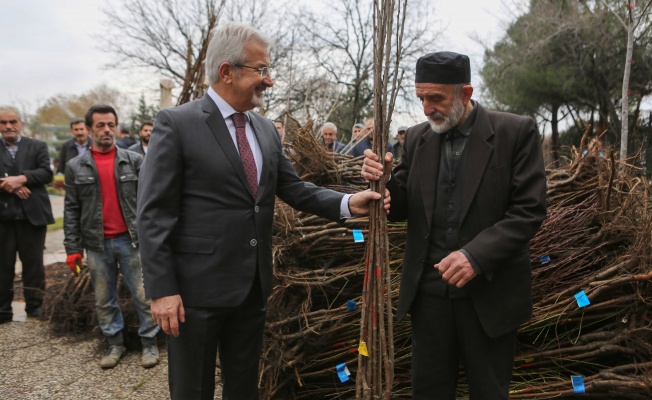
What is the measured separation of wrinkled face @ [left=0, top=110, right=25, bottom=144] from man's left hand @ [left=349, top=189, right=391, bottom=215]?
4.52m

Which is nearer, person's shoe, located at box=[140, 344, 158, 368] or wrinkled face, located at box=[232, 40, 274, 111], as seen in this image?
wrinkled face, located at box=[232, 40, 274, 111]

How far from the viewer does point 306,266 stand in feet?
11.1

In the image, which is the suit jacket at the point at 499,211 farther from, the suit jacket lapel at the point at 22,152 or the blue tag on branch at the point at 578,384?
the suit jacket lapel at the point at 22,152

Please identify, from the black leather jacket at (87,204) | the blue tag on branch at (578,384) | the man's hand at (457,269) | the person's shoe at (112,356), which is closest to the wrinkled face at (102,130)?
the black leather jacket at (87,204)

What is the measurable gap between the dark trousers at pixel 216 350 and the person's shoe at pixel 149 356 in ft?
7.00

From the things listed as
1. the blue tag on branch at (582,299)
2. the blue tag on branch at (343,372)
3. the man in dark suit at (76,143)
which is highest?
the man in dark suit at (76,143)

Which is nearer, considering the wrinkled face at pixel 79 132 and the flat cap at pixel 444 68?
the flat cap at pixel 444 68

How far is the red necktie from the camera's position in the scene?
2.13 meters

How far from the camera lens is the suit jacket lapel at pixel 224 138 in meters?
2.05

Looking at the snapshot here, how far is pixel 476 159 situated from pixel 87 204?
11.1ft

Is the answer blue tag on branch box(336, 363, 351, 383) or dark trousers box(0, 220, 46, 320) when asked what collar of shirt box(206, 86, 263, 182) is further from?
dark trousers box(0, 220, 46, 320)

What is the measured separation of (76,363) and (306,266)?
2.33 metres

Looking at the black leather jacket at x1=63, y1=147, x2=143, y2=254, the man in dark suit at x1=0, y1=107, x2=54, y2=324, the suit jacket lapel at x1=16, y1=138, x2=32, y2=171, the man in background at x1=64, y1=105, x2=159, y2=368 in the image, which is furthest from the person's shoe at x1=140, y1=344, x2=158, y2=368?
the suit jacket lapel at x1=16, y1=138, x2=32, y2=171

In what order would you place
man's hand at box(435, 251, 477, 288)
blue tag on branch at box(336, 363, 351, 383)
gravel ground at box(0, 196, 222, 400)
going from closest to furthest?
man's hand at box(435, 251, 477, 288) → blue tag on branch at box(336, 363, 351, 383) → gravel ground at box(0, 196, 222, 400)
